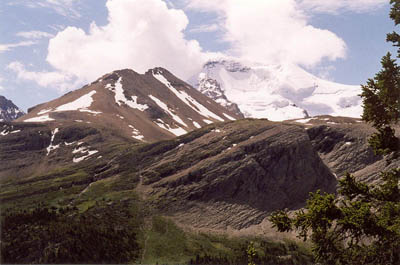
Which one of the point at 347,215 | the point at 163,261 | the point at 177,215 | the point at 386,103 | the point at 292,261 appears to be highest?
the point at 386,103

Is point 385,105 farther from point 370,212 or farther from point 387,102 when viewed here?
point 370,212

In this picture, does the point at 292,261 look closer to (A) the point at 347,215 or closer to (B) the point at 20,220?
(B) the point at 20,220

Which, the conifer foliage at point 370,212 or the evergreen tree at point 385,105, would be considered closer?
the conifer foliage at point 370,212

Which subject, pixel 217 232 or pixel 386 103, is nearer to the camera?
pixel 386 103

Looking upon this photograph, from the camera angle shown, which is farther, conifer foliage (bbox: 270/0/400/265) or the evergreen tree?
the evergreen tree

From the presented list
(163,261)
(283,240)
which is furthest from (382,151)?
(283,240)

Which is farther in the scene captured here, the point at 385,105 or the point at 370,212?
the point at 385,105

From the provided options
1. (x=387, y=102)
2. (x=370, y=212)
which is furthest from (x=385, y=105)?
(x=370, y=212)

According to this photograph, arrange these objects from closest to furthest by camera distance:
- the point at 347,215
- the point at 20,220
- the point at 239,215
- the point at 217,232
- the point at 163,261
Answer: the point at 347,215
the point at 163,261
the point at 20,220
the point at 217,232
the point at 239,215

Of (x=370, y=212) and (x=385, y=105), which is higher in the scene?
(x=385, y=105)

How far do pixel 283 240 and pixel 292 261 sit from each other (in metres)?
18.5

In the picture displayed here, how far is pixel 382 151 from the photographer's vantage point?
2488 cm

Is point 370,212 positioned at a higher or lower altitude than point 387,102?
lower

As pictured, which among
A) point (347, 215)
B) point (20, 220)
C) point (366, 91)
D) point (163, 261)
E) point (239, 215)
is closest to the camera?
point (347, 215)
